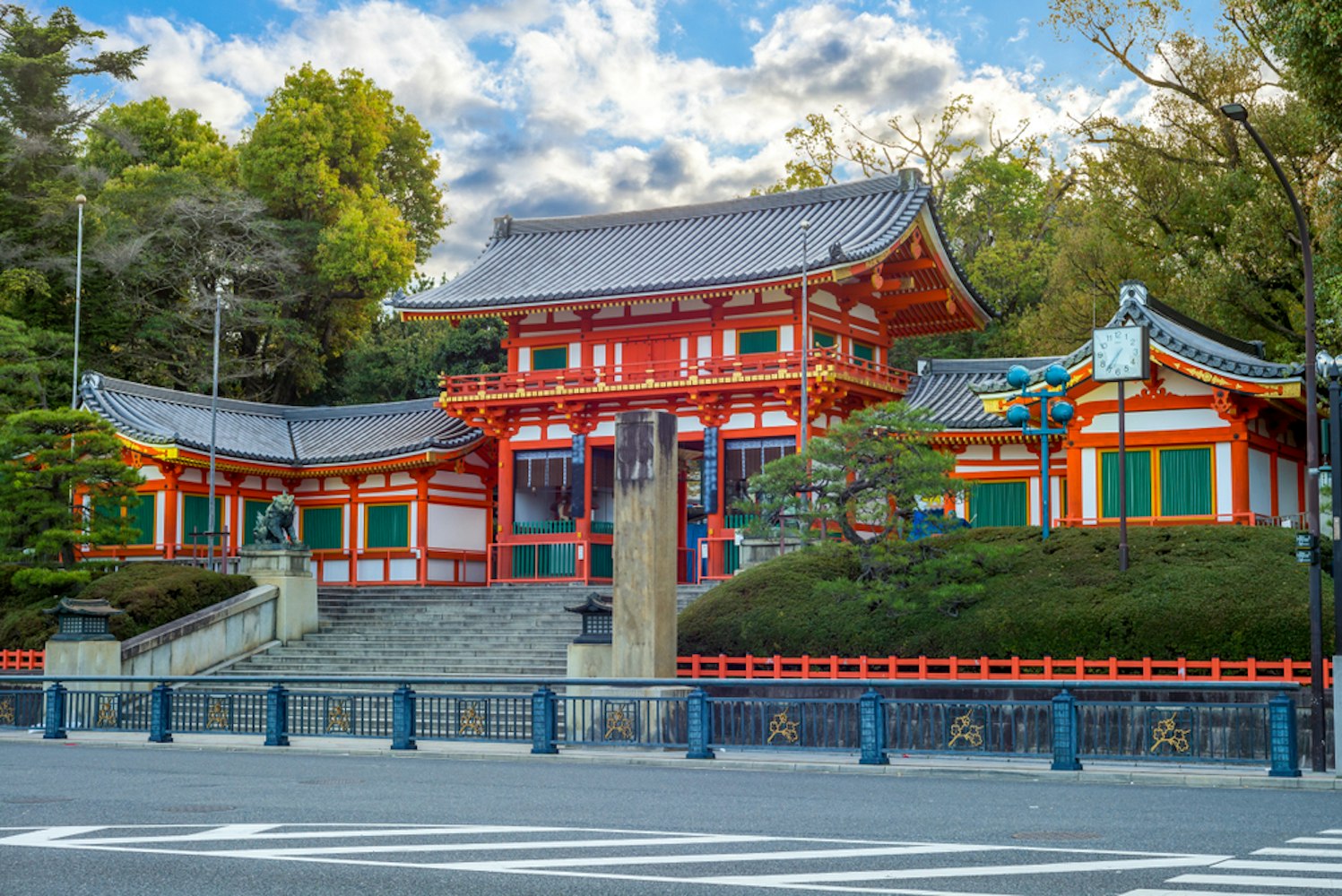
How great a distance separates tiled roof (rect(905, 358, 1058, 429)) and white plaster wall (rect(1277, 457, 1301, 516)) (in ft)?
20.2

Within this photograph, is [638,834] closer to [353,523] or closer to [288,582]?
[288,582]

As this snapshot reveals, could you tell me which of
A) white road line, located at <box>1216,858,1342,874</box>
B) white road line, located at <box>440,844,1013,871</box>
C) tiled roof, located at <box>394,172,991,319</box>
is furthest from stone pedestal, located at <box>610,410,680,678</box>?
tiled roof, located at <box>394,172,991,319</box>

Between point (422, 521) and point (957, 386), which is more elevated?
point (957, 386)

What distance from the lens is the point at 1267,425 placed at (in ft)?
103

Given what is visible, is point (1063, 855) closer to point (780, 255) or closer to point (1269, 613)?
point (1269, 613)

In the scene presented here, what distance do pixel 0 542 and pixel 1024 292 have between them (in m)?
33.8

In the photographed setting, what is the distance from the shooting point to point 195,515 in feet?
137

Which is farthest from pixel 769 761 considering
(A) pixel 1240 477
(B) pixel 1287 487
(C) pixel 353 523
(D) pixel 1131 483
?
(C) pixel 353 523

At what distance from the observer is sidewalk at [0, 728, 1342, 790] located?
17.5 meters

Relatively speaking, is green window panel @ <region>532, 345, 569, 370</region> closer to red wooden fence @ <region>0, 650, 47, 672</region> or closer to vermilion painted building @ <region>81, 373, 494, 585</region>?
vermilion painted building @ <region>81, 373, 494, 585</region>

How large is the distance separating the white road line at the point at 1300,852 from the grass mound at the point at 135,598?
24.9 m

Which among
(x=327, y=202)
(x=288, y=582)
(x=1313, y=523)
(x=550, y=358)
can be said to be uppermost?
(x=327, y=202)

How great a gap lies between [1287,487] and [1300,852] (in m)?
23.7

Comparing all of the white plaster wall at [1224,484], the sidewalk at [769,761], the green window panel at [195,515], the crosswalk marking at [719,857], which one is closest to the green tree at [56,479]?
the green window panel at [195,515]
